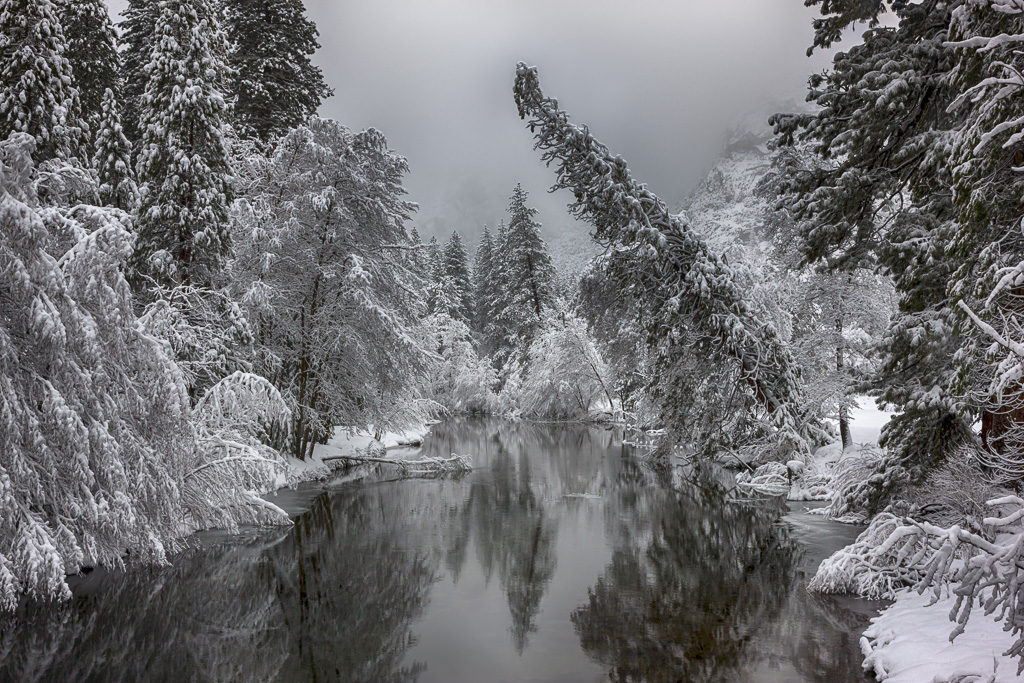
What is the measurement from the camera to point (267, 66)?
2461cm

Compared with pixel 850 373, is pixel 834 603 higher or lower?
lower

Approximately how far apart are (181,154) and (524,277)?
1310 inches

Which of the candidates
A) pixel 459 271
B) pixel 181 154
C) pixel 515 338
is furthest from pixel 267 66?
pixel 459 271

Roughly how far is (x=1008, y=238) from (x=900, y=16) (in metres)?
6.11

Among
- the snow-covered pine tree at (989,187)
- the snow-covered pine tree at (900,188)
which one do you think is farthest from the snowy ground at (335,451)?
the snow-covered pine tree at (989,187)

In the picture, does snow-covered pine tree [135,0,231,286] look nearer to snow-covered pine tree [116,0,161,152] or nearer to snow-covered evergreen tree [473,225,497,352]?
snow-covered pine tree [116,0,161,152]

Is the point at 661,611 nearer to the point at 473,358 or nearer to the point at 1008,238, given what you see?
the point at 1008,238

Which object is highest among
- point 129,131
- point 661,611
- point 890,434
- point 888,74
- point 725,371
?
point 129,131

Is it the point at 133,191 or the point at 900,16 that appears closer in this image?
the point at 900,16

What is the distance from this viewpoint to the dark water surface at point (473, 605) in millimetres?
7902

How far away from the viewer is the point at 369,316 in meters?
20.9

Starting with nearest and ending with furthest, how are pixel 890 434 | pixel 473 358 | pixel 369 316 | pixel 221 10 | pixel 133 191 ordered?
pixel 890 434
pixel 133 191
pixel 369 316
pixel 221 10
pixel 473 358

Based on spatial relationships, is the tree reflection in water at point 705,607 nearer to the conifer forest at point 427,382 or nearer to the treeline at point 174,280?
the conifer forest at point 427,382

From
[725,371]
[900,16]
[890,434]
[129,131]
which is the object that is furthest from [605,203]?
[129,131]
